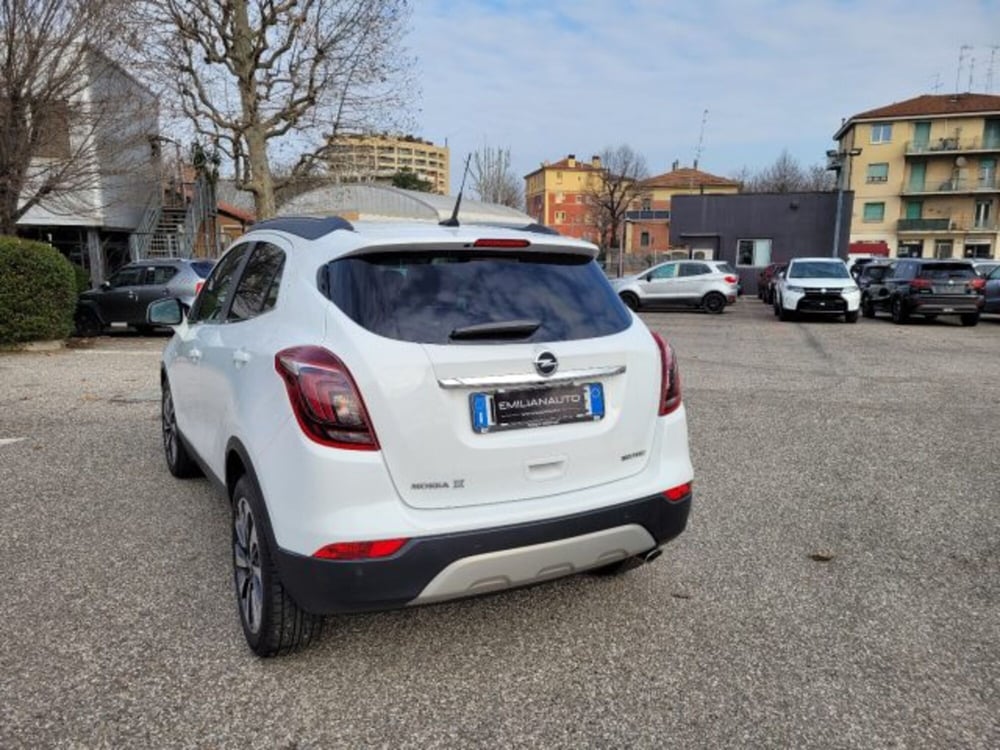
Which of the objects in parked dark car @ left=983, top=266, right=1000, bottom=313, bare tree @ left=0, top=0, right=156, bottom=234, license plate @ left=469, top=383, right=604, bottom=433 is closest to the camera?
license plate @ left=469, top=383, right=604, bottom=433

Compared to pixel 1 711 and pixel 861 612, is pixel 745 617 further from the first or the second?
pixel 1 711

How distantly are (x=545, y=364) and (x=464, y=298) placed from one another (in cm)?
38

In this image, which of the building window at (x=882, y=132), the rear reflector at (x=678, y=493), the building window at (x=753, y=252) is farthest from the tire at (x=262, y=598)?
the building window at (x=882, y=132)

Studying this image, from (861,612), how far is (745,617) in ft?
1.74

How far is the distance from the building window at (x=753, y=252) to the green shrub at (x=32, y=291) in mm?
29630

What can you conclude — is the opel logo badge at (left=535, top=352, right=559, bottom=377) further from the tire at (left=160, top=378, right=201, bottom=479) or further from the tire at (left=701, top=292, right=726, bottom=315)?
the tire at (left=701, top=292, right=726, bottom=315)

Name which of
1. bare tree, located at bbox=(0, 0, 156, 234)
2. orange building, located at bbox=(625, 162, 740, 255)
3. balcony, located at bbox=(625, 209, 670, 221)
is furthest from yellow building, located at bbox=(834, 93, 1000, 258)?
bare tree, located at bbox=(0, 0, 156, 234)

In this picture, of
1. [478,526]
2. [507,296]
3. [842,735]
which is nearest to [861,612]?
[842,735]

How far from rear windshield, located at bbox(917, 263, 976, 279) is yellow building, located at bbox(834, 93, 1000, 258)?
1806 inches

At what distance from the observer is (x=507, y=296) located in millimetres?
2670

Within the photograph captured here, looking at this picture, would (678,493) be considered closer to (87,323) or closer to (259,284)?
(259,284)

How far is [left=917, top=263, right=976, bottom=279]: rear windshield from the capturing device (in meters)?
16.7

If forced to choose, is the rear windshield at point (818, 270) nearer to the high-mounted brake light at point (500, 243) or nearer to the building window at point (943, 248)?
the high-mounted brake light at point (500, 243)

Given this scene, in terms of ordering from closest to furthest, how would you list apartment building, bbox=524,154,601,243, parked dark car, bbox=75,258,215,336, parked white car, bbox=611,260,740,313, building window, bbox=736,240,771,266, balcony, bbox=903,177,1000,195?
parked dark car, bbox=75,258,215,336
parked white car, bbox=611,260,740,313
building window, bbox=736,240,771,266
balcony, bbox=903,177,1000,195
apartment building, bbox=524,154,601,243
